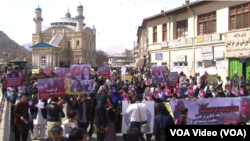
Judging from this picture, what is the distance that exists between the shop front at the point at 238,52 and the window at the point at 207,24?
2229mm

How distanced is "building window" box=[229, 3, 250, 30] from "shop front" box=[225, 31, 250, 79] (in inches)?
27.0

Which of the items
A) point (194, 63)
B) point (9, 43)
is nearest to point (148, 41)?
point (194, 63)

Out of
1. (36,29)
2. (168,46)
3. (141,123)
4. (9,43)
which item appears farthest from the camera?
(9,43)

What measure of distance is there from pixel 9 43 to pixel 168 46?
418 ft

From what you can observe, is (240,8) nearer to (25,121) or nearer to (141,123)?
(141,123)

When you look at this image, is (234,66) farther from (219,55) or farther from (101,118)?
(101,118)

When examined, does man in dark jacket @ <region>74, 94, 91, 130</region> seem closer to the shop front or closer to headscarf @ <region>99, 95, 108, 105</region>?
headscarf @ <region>99, 95, 108, 105</region>

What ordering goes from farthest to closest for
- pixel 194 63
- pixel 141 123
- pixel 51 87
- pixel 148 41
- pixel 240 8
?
1. pixel 148 41
2. pixel 194 63
3. pixel 240 8
4. pixel 51 87
5. pixel 141 123

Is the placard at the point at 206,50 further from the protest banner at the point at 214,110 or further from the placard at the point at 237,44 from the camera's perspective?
the protest banner at the point at 214,110

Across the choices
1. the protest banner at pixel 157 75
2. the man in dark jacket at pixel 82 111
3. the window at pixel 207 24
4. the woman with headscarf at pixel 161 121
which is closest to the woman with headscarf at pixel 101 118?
the man in dark jacket at pixel 82 111

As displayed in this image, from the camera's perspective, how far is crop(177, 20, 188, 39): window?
80.9ft

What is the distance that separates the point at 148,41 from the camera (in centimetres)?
3034

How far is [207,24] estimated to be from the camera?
21750 mm

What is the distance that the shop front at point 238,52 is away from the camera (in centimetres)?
1791
